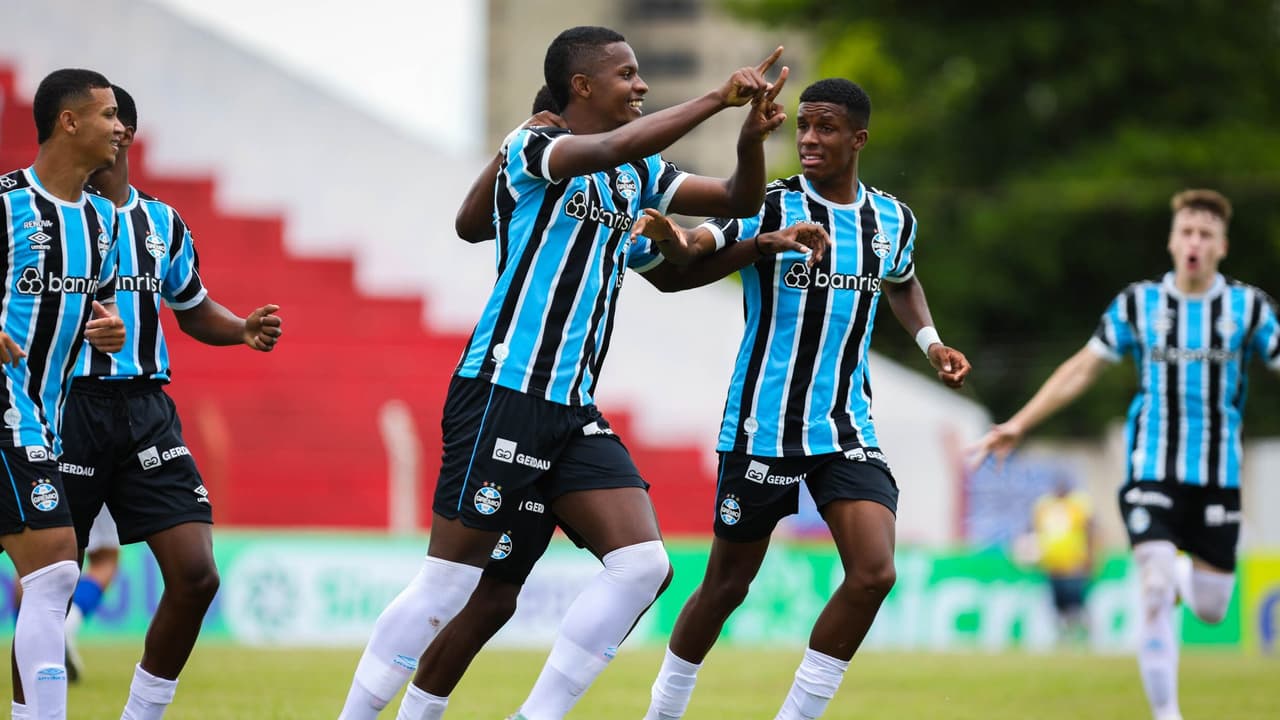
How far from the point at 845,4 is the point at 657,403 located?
13448 mm

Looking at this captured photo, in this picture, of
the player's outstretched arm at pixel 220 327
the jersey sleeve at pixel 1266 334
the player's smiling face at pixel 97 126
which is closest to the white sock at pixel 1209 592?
the jersey sleeve at pixel 1266 334

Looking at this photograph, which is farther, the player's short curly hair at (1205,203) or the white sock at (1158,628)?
the player's short curly hair at (1205,203)

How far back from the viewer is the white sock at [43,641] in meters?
5.74

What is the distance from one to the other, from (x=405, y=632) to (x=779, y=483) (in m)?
1.78

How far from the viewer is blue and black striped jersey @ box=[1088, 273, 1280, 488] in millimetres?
8852

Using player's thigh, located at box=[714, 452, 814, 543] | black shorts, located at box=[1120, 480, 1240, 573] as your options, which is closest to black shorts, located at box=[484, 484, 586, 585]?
player's thigh, located at box=[714, 452, 814, 543]

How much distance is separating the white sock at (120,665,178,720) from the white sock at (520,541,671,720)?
149 cm

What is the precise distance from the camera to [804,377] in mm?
6723

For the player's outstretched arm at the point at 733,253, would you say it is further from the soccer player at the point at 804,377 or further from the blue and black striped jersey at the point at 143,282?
the blue and black striped jersey at the point at 143,282

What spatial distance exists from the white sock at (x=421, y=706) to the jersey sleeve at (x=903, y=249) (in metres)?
2.61

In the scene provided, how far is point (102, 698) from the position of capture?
8898mm

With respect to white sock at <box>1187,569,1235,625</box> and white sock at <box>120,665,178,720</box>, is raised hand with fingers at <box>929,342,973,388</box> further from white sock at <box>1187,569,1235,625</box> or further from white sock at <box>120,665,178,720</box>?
white sock at <box>120,665,178,720</box>

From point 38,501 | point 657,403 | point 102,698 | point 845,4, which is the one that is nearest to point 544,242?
point 38,501

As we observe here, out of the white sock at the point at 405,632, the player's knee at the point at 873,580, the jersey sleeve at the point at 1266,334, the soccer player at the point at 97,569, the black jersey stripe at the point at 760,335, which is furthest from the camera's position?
the soccer player at the point at 97,569
